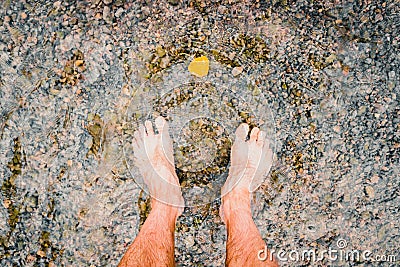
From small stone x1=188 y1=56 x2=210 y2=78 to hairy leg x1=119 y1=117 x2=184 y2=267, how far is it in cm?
19

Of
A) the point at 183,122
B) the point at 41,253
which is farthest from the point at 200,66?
the point at 41,253

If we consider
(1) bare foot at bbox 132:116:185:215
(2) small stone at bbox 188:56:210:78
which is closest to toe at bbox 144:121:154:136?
(1) bare foot at bbox 132:116:185:215

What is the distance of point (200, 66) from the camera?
1632mm

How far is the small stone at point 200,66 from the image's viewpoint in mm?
1631

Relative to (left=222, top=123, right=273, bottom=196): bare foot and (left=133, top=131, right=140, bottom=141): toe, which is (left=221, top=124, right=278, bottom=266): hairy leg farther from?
(left=133, top=131, right=140, bottom=141): toe

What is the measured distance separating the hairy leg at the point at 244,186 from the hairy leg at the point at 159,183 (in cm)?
17

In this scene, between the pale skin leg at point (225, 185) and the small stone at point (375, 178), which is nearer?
the pale skin leg at point (225, 185)

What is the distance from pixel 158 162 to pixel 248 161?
0.98 ft

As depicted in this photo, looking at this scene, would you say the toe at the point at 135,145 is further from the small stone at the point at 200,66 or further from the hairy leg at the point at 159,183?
the small stone at the point at 200,66

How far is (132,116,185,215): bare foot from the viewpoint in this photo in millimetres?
1604

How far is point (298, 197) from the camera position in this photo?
166cm

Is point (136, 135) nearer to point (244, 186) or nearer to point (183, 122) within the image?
point (183, 122)

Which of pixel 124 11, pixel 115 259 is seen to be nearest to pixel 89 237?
pixel 115 259

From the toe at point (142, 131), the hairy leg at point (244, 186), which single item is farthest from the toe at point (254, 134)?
the toe at point (142, 131)
